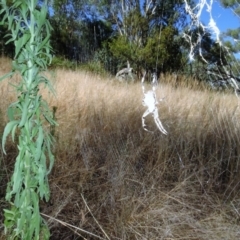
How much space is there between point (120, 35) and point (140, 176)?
25.2 ft

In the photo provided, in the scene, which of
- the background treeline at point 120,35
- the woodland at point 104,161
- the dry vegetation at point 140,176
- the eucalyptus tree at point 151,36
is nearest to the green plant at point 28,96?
the woodland at point 104,161

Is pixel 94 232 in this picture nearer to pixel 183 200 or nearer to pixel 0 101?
pixel 183 200

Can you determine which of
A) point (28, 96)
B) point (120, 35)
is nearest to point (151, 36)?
point (120, 35)

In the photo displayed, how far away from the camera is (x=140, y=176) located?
5.44 feet

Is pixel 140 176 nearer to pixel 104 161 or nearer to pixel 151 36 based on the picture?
pixel 104 161

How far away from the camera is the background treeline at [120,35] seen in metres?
7.42

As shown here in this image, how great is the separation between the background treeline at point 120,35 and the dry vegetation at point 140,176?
12.5 ft

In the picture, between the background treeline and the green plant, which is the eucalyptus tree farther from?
the green plant

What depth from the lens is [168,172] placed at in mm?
1682

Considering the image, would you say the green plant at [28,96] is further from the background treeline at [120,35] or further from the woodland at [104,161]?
the background treeline at [120,35]

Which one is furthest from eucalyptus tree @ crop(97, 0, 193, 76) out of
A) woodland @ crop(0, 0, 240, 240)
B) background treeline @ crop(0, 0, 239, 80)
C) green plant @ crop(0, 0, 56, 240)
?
green plant @ crop(0, 0, 56, 240)

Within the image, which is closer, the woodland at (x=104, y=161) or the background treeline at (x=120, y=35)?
the woodland at (x=104, y=161)

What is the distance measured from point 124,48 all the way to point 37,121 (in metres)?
7.40

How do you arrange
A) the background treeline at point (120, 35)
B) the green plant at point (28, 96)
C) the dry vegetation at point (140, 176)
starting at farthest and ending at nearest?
the background treeline at point (120, 35) < the dry vegetation at point (140, 176) < the green plant at point (28, 96)
